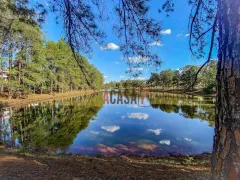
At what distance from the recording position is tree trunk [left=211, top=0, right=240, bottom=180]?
1211mm

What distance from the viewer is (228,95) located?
4.11 feet

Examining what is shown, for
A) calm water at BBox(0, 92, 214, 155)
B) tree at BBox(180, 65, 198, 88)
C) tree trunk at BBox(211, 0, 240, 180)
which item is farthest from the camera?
calm water at BBox(0, 92, 214, 155)

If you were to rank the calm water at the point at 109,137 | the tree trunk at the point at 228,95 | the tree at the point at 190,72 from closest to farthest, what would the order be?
the tree trunk at the point at 228,95, the tree at the point at 190,72, the calm water at the point at 109,137

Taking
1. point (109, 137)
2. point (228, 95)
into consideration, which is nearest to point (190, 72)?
point (109, 137)

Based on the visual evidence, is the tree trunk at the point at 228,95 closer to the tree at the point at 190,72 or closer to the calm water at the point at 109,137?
the tree at the point at 190,72

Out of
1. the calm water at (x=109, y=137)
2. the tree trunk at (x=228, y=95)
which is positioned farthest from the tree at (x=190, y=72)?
the calm water at (x=109, y=137)

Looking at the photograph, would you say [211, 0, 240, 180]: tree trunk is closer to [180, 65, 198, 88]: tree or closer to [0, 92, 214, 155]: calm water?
[180, 65, 198, 88]: tree

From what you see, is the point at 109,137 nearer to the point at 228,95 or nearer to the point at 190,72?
the point at 228,95

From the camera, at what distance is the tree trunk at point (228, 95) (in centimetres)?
121

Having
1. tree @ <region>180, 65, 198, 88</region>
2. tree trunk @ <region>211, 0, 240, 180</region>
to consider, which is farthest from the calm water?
tree trunk @ <region>211, 0, 240, 180</region>

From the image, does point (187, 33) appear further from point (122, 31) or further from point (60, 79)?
point (60, 79)

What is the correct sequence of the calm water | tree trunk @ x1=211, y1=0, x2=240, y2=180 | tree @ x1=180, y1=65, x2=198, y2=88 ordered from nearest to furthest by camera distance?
1. tree trunk @ x1=211, y1=0, x2=240, y2=180
2. tree @ x1=180, y1=65, x2=198, y2=88
3. the calm water

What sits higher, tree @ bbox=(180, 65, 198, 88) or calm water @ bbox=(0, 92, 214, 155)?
tree @ bbox=(180, 65, 198, 88)

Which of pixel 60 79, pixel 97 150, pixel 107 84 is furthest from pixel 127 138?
pixel 107 84
